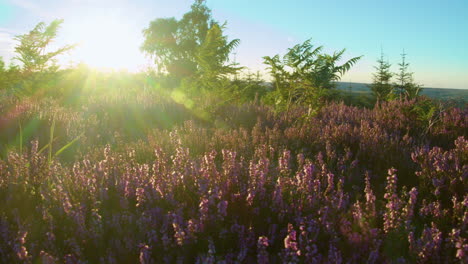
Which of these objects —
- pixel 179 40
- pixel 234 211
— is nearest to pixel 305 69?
pixel 234 211

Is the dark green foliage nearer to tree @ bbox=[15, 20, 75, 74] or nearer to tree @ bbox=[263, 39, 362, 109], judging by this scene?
tree @ bbox=[15, 20, 75, 74]

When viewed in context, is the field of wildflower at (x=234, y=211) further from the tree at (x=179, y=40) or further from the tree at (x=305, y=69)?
the tree at (x=179, y=40)

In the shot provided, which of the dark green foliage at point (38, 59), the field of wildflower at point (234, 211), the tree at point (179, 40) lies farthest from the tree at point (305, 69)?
the tree at point (179, 40)

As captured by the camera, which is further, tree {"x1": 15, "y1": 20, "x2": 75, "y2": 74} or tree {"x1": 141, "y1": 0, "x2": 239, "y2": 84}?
tree {"x1": 141, "y1": 0, "x2": 239, "y2": 84}

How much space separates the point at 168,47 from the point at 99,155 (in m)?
32.3

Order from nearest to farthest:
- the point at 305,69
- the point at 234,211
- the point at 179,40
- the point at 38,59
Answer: the point at 234,211, the point at 305,69, the point at 38,59, the point at 179,40

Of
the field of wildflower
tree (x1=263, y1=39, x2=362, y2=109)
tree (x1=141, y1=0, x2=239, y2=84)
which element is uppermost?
tree (x1=141, y1=0, x2=239, y2=84)

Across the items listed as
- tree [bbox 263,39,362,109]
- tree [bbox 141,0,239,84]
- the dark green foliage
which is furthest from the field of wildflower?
tree [bbox 141,0,239,84]

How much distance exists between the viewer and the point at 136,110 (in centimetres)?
598

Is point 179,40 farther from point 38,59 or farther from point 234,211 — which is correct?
point 234,211

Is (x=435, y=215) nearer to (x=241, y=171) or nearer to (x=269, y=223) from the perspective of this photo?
(x=269, y=223)

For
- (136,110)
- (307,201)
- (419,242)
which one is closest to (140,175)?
(307,201)

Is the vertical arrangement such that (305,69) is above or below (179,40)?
below

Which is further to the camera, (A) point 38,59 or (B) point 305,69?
(A) point 38,59
